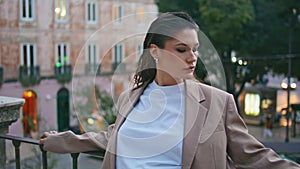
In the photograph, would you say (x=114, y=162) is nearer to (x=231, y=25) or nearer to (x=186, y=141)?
(x=186, y=141)

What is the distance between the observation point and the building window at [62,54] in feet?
58.6

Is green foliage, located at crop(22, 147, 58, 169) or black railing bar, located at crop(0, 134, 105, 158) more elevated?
A: black railing bar, located at crop(0, 134, 105, 158)

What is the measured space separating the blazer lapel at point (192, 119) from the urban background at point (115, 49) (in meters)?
11.8

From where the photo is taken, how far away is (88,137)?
193 centimetres

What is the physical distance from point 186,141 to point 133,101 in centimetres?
34

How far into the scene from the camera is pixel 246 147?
1480 mm

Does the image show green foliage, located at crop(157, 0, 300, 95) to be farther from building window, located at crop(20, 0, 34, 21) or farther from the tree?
building window, located at crop(20, 0, 34, 21)

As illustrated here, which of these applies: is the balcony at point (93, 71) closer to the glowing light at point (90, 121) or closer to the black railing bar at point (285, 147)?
the glowing light at point (90, 121)

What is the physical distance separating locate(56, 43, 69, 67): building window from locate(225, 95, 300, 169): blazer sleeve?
1686cm

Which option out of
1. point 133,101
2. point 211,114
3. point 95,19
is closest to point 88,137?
point 133,101

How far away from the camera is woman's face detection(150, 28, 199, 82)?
4.99 ft

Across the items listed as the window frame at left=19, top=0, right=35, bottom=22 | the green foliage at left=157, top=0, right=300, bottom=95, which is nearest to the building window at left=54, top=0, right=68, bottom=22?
the window frame at left=19, top=0, right=35, bottom=22

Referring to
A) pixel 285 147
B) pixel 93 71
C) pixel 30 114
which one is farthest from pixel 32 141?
pixel 30 114

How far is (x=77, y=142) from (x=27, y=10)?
15372 millimetres
